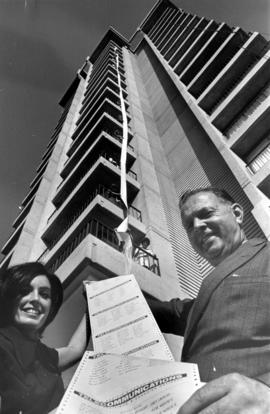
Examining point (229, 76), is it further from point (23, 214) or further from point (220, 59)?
point (23, 214)

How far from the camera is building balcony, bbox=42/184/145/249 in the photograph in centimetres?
957

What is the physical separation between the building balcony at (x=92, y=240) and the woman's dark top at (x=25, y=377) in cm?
358

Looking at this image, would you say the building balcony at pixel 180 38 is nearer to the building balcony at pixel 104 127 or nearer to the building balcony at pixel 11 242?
the building balcony at pixel 104 127

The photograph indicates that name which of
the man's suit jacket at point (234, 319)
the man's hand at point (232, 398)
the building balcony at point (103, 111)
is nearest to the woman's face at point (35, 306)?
the man's suit jacket at point (234, 319)

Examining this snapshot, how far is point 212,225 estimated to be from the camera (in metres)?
3.15

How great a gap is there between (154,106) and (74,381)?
70.4 ft

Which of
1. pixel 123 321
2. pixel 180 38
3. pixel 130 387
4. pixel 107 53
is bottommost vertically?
pixel 107 53

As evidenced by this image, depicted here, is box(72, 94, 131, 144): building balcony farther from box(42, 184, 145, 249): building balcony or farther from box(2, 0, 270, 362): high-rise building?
box(42, 184, 145, 249): building balcony

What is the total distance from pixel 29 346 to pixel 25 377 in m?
0.25

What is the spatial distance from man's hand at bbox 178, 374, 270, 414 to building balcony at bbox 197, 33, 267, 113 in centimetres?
1479

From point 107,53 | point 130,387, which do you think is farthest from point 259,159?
point 107,53

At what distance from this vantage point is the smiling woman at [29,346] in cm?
266

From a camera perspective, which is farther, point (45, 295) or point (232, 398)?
point (45, 295)

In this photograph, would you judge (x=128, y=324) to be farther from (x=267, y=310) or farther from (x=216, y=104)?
(x=216, y=104)
